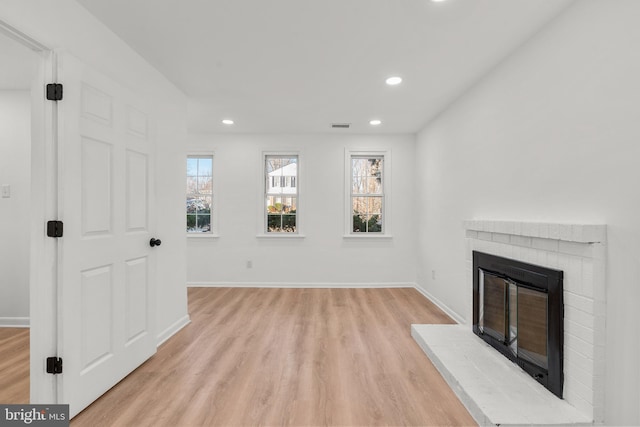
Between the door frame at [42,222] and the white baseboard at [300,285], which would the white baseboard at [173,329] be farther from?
the white baseboard at [300,285]

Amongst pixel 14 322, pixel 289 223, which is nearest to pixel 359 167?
pixel 289 223

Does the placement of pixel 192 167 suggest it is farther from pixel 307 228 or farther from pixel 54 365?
pixel 54 365

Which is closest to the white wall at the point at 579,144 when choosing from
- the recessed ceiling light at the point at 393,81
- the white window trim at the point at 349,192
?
the recessed ceiling light at the point at 393,81

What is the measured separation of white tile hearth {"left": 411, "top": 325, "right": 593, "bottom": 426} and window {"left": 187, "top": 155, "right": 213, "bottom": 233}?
158 inches

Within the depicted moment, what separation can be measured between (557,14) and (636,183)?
4.15 ft

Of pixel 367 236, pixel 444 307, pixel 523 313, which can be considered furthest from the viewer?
pixel 367 236

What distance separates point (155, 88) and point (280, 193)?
2.75 metres

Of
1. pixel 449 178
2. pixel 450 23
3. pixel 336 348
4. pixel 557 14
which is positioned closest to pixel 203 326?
pixel 336 348

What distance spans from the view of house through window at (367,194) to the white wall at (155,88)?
9.49ft

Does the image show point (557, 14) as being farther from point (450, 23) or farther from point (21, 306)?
point (21, 306)

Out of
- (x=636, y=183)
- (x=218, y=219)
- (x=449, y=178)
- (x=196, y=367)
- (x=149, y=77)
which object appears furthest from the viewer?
(x=218, y=219)

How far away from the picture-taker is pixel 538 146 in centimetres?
225

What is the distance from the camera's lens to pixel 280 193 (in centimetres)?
540

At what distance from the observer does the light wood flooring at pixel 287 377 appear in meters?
1.92
